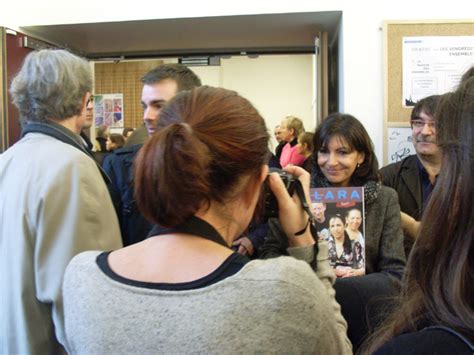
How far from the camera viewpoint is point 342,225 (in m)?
1.47

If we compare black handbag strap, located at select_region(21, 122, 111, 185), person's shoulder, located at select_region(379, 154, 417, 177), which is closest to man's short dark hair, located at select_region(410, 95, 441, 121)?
person's shoulder, located at select_region(379, 154, 417, 177)

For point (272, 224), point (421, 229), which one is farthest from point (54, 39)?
point (421, 229)

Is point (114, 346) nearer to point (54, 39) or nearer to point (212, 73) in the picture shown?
point (54, 39)

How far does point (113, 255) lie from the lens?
79cm

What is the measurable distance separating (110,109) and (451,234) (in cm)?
518

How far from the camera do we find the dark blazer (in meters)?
2.16

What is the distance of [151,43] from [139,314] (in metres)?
3.56

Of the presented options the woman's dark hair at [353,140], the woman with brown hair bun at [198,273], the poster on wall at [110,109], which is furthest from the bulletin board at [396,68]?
the poster on wall at [110,109]

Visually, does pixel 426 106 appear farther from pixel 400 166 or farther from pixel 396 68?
pixel 396 68

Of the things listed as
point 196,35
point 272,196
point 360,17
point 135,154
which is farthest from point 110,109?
point 272,196

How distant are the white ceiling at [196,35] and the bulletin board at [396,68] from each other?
0.41 meters

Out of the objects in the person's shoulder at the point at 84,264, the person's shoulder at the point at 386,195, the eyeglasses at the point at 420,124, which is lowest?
the person's shoulder at the point at 84,264

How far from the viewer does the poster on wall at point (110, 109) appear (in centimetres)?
523

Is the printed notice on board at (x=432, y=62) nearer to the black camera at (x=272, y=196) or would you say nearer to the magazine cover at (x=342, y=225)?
the magazine cover at (x=342, y=225)
